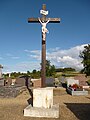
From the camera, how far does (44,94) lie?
843cm

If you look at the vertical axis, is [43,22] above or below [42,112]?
above

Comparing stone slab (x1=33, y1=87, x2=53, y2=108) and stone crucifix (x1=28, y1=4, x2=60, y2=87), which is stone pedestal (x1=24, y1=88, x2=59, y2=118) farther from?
stone crucifix (x1=28, y1=4, x2=60, y2=87)

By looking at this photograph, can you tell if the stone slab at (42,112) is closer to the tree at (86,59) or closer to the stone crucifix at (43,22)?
the stone crucifix at (43,22)

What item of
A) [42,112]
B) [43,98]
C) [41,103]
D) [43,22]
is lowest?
[42,112]

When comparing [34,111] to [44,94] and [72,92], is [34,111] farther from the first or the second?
[72,92]

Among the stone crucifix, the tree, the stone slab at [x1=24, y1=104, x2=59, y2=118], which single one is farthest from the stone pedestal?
the tree

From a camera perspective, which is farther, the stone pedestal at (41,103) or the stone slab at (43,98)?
the stone slab at (43,98)

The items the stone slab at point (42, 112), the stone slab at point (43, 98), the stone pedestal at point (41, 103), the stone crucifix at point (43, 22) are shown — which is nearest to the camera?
the stone slab at point (42, 112)

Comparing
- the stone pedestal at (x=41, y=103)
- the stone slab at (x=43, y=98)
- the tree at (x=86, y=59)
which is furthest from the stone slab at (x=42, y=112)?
the tree at (x=86, y=59)

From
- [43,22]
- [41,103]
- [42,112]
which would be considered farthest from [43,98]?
[43,22]

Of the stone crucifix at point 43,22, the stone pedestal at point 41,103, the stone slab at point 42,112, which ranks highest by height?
the stone crucifix at point 43,22

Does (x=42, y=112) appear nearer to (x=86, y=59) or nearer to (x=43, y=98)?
(x=43, y=98)

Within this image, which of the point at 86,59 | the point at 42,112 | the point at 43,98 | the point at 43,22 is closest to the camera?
the point at 42,112

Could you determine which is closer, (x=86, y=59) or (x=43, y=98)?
(x=43, y=98)
